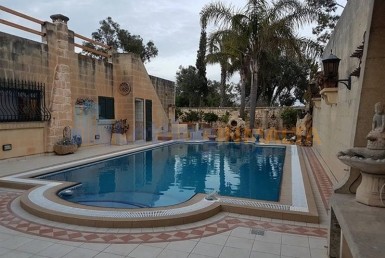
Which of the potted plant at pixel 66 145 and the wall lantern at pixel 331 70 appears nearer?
the wall lantern at pixel 331 70

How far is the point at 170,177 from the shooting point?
8.20m

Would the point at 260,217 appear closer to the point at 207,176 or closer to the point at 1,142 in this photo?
the point at 207,176

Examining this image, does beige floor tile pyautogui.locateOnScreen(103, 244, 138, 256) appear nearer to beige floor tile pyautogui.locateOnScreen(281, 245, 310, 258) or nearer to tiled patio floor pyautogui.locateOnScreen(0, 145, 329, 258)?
tiled patio floor pyautogui.locateOnScreen(0, 145, 329, 258)

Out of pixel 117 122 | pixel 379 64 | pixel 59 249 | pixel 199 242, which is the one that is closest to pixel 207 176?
pixel 199 242

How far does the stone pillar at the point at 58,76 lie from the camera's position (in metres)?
10.3

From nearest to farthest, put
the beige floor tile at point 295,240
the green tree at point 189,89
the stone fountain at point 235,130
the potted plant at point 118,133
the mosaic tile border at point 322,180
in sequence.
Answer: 1. the beige floor tile at point 295,240
2. the mosaic tile border at point 322,180
3. the potted plant at point 118,133
4. the stone fountain at point 235,130
5. the green tree at point 189,89

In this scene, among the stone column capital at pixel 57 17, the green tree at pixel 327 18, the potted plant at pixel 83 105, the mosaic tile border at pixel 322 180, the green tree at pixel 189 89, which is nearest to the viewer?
the mosaic tile border at pixel 322 180

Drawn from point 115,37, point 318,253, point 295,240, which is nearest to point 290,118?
point 295,240

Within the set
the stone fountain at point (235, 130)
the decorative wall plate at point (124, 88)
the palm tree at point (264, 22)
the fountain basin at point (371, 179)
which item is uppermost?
the palm tree at point (264, 22)

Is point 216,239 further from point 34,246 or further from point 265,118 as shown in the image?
point 265,118

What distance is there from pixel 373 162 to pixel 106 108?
12642mm

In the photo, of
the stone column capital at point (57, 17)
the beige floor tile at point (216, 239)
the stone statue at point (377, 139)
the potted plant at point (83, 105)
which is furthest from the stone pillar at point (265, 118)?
the stone statue at point (377, 139)

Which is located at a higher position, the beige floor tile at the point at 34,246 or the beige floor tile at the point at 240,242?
the beige floor tile at the point at 240,242

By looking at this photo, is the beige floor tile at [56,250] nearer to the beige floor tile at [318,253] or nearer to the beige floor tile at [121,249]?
the beige floor tile at [121,249]
